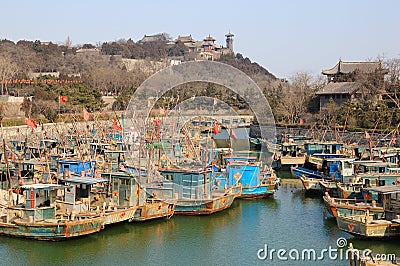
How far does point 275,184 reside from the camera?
20.7 m

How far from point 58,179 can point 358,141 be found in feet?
68.0

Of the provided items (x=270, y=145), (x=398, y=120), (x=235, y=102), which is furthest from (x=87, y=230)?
(x=235, y=102)

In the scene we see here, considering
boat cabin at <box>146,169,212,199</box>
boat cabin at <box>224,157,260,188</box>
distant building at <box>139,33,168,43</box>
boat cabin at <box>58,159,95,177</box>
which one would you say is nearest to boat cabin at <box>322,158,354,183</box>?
boat cabin at <box>224,157,260,188</box>

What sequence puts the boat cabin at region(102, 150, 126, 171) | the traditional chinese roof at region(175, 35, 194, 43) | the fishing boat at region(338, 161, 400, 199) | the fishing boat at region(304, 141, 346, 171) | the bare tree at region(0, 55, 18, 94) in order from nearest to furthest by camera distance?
the fishing boat at region(338, 161, 400, 199)
the boat cabin at region(102, 150, 126, 171)
the fishing boat at region(304, 141, 346, 171)
the bare tree at region(0, 55, 18, 94)
the traditional chinese roof at region(175, 35, 194, 43)

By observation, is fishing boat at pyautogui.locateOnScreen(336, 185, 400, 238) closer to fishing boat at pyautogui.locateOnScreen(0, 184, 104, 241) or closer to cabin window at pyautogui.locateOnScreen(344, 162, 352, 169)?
cabin window at pyautogui.locateOnScreen(344, 162, 352, 169)

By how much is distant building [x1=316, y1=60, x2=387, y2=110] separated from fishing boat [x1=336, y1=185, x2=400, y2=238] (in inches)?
921

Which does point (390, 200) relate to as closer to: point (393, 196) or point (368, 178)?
point (393, 196)

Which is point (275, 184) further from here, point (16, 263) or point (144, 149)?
point (16, 263)

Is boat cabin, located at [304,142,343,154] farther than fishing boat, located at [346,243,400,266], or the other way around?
boat cabin, located at [304,142,343,154]

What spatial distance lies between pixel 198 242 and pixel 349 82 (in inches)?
1136

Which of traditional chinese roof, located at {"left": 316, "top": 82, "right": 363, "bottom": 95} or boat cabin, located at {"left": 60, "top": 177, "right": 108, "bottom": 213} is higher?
traditional chinese roof, located at {"left": 316, "top": 82, "right": 363, "bottom": 95}

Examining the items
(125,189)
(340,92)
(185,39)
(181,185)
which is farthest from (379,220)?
(185,39)

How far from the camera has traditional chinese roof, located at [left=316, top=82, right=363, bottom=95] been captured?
3884 centimetres

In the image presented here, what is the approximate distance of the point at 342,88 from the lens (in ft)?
132
